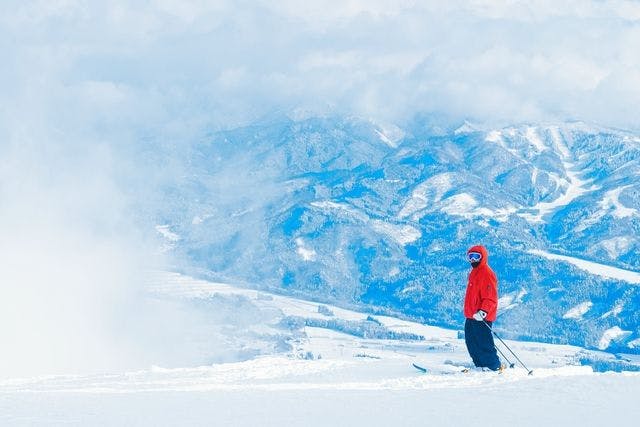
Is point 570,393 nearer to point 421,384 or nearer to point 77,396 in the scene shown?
point 421,384

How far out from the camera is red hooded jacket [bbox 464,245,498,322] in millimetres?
28406

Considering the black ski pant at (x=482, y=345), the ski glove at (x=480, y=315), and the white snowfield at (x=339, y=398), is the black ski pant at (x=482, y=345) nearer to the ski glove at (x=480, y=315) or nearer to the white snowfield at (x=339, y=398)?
the ski glove at (x=480, y=315)

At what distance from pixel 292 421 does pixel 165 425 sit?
2.90 metres

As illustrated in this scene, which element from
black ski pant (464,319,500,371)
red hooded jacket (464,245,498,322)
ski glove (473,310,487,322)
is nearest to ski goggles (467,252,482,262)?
red hooded jacket (464,245,498,322)

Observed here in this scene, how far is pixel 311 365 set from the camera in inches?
1315

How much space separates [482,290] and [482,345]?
1834 millimetres

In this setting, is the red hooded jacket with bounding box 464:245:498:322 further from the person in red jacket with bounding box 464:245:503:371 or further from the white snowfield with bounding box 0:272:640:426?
the white snowfield with bounding box 0:272:640:426

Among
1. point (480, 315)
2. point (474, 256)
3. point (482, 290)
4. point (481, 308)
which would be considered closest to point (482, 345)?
point (480, 315)

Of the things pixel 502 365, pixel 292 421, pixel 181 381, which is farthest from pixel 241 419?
pixel 502 365

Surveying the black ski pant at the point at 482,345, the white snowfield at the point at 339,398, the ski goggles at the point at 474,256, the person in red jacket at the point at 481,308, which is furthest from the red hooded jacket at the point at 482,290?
the white snowfield at the point at 339,398

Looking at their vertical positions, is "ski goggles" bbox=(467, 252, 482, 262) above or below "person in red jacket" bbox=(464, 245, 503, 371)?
above

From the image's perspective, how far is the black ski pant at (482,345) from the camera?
28984 millimetres

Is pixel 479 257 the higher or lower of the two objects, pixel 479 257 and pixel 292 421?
the higher

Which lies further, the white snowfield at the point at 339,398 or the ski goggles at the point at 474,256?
the ski goggles at the point at 474,256
